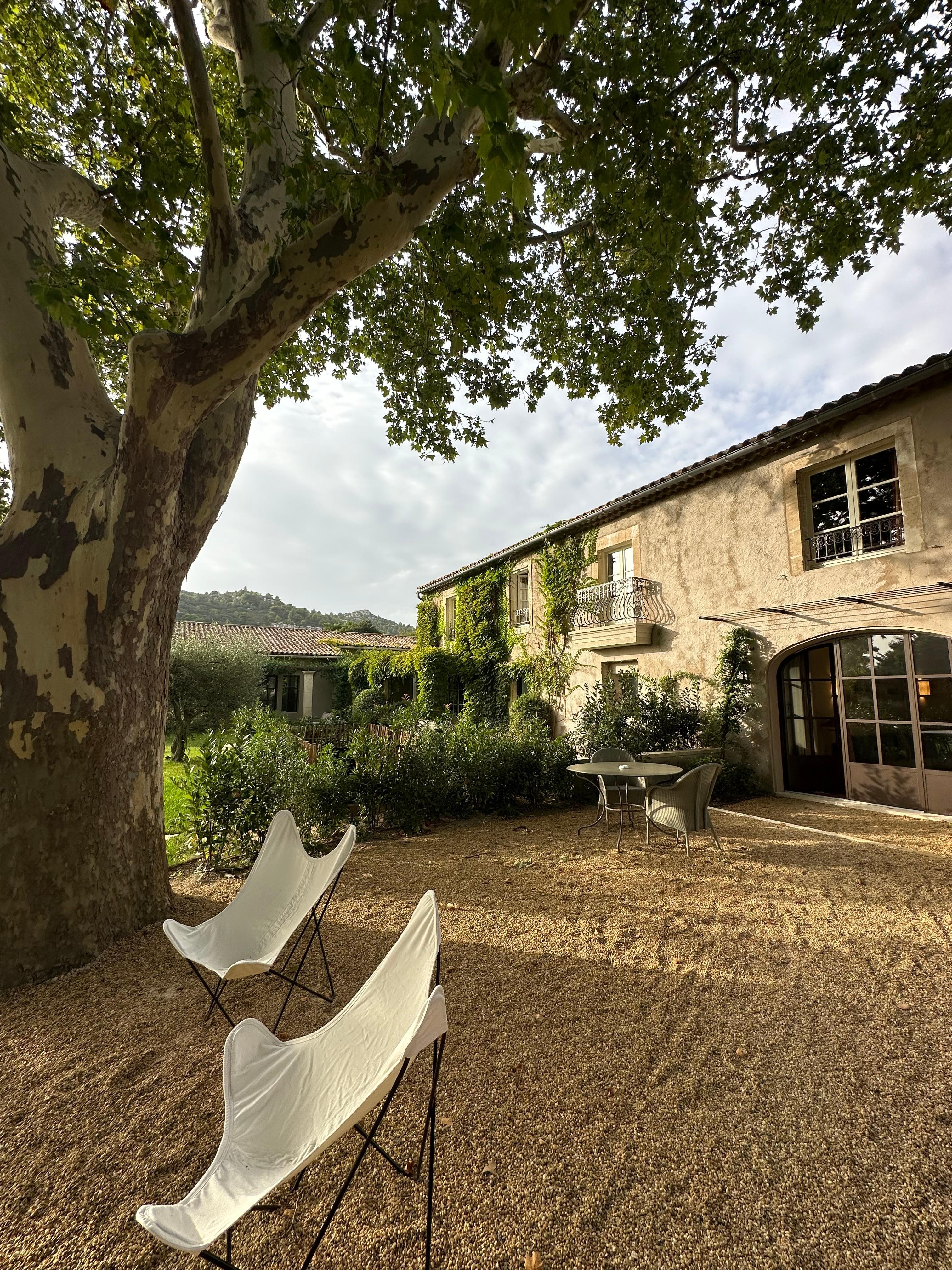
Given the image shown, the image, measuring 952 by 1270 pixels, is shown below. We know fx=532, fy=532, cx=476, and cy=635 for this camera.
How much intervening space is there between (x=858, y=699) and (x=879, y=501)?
2.98 meters

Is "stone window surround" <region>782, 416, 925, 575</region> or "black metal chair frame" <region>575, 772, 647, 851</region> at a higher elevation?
"stone window surround" <region>782, 416, 925, 575</region>

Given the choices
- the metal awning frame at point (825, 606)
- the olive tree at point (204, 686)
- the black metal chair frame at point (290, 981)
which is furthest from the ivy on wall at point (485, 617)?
the black metal chair frame at point (290, 981)

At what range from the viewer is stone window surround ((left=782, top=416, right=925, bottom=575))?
7.25 metres

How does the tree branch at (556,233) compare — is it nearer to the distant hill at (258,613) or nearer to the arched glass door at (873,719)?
the arched glass door at (873,719)

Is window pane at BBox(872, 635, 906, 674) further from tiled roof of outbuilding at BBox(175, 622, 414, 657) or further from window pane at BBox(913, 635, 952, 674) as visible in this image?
tiled roof of outbuilding at BBox(175, 622, 414, 657)

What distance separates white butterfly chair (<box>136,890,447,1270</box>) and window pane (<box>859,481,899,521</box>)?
8.82 metres

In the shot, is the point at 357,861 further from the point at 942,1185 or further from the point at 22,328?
the point at 22,328

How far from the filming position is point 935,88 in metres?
4.32

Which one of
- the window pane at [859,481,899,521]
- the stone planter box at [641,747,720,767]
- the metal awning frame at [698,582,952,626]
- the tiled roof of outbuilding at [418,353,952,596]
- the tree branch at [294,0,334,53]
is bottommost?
the stone planter box at [641,747,720,767]

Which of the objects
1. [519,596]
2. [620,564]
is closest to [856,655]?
[620,564]

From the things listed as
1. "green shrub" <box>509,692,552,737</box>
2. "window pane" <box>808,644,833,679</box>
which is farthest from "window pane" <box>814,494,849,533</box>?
"green shrub" <box>509,692,552,737</box>

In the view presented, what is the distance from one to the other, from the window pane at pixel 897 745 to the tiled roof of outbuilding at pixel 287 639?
1674 centimetres

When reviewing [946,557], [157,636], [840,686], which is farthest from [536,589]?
[157,636]

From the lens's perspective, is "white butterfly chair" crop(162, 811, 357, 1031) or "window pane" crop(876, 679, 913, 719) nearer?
"white butterfly chair" crop(162, 811, 357, 1031)
